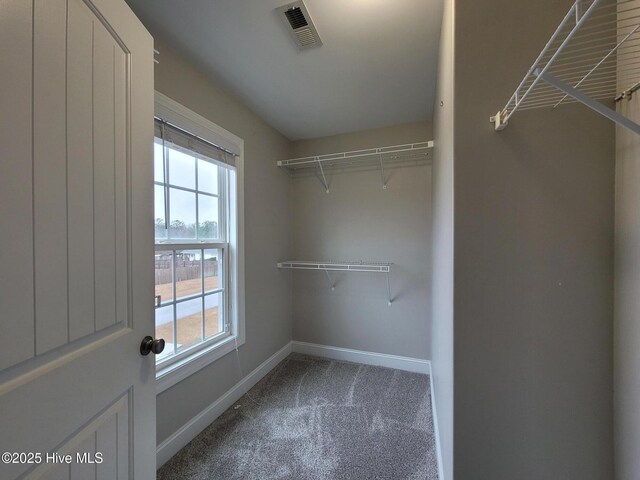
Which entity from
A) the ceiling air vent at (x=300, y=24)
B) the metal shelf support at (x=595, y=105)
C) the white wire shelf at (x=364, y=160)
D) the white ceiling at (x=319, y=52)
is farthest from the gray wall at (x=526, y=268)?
the white wire shelf at (x=364, y=160)

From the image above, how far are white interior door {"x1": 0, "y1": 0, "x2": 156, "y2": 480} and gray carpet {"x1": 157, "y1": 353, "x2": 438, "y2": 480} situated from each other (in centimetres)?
68

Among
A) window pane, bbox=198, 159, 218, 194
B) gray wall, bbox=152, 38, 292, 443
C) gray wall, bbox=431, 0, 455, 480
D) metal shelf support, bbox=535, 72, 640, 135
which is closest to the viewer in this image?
metal shelf support, bbox=535, 72, 640, 135

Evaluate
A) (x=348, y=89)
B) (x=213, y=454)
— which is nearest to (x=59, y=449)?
(x=213, y=454)

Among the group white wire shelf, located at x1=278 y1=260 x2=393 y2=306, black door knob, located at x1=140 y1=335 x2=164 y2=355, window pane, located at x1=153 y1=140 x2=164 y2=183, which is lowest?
black door knob, located at x1=140 y1=335 x2=164 y2=355

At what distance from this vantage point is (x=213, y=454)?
1.52 metres

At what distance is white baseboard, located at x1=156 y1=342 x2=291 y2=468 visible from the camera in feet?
4.82

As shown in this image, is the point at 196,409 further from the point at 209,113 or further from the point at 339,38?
the point at 339,38

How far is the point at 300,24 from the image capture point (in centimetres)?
133

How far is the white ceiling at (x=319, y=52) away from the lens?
1244 mm

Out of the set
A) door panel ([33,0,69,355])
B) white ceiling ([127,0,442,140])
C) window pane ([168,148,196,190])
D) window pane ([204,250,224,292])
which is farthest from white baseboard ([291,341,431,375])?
door panel ([33,0,69,355])

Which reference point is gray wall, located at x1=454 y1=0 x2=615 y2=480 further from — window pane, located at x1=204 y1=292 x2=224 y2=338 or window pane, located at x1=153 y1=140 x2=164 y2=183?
window pane, located at x1=204 y1=292 x2=224 y2=338

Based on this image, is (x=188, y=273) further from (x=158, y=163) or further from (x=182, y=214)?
(x=158, y=163)

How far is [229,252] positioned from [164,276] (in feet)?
1.77

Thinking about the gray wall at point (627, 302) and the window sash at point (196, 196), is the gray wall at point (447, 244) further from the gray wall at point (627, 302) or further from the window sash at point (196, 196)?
the window sash at point (196, 196)
